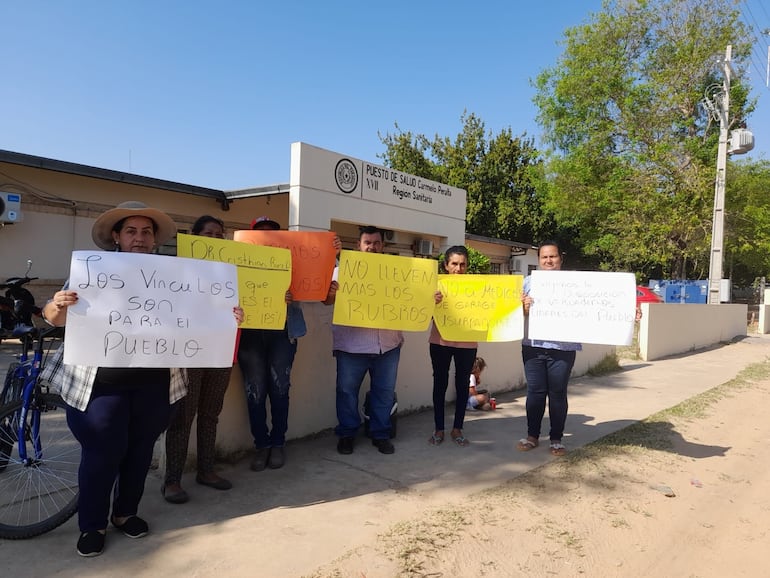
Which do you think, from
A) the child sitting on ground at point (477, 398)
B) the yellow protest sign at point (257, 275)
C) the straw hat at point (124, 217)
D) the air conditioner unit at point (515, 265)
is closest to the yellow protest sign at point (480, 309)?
the yellow protest sign at point (257, 275)

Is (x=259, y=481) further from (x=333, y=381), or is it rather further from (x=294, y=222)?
(x=294, y=222)

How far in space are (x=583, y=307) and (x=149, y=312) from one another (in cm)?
319

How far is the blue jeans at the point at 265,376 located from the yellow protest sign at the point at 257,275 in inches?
11.7

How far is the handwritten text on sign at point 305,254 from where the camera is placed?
387 centimetres

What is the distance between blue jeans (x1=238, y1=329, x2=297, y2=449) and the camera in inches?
151

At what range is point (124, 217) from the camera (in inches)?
111

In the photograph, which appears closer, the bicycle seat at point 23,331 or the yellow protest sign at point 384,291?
the bicycle seat at point 23,331

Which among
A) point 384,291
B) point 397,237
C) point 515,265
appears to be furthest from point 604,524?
point 515,265

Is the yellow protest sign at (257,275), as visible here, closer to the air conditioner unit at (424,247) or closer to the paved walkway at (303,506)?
the paved walkway at (303,506)

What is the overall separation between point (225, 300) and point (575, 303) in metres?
2.75

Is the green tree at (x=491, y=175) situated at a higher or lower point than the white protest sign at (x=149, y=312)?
higher

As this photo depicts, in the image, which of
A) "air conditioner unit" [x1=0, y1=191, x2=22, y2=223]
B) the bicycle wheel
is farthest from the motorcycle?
"air conditioner unit" [x1=0, y1=191, x2=22, y2=223]

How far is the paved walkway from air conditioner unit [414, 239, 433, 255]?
10.9m

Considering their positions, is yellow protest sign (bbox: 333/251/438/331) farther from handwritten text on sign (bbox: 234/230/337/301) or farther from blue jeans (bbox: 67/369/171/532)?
blue jeans (bbox: 67/369/171/532)
